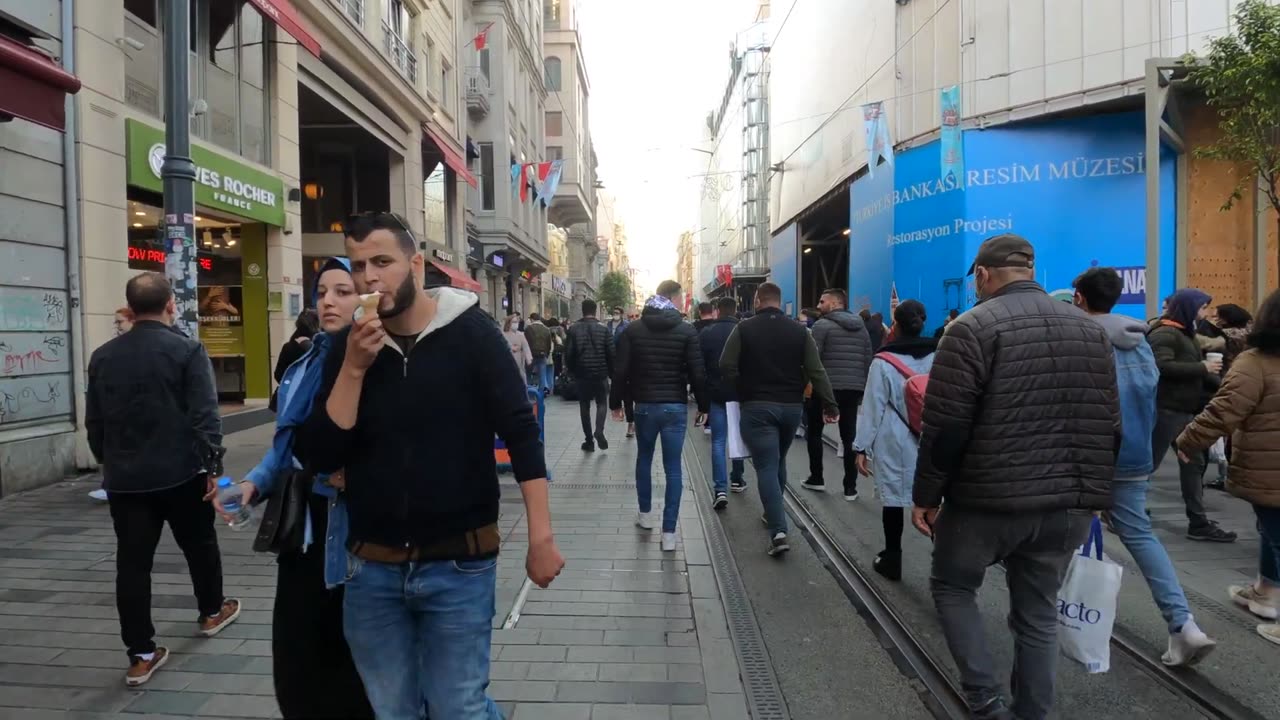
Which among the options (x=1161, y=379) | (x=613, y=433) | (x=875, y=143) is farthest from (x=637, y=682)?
(x=875, y=143)

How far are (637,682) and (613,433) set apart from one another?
336 inches

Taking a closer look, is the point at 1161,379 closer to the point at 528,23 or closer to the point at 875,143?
the point at 875,143

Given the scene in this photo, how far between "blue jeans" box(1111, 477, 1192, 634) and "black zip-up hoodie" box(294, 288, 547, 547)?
10.3ft

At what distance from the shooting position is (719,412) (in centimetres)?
713

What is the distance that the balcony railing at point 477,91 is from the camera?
26.9 meters

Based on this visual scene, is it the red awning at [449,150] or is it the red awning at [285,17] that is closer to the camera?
the red awning at [285,17]

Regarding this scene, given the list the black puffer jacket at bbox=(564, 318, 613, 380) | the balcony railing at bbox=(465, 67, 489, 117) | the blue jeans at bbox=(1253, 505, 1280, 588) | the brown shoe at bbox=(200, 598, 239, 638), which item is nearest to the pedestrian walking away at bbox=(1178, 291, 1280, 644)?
the blue jeans at bbox=(1253, 505, 1280, 588)

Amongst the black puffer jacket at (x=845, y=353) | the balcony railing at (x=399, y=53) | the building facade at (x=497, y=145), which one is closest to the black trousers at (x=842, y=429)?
the black puffer jacket at (x=845, y=353)

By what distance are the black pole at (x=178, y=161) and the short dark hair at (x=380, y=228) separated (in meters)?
5.57

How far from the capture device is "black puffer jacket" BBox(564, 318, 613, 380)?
1031 cm

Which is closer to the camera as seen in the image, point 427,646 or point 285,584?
point 427,646

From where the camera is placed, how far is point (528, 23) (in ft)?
115

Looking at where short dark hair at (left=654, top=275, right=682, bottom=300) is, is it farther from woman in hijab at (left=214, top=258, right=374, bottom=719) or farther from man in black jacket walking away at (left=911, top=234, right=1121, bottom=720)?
woman in hijab at (left=214, top=258, right=374, bottom=719)

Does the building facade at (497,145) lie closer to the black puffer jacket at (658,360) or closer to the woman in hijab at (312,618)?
the black puffer jacket at (658,360)
